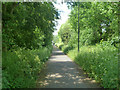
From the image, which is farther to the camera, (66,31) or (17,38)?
(66,31)

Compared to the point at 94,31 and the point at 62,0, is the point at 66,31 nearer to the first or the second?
the point at 94,31

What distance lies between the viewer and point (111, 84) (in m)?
4.96

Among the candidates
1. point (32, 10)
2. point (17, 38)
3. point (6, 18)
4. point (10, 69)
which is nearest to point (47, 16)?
point (32, 10)

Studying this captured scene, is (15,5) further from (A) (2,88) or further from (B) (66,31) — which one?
(B) (66,31)

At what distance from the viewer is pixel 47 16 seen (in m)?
10.7

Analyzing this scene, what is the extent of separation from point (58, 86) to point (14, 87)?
2600 millimetres

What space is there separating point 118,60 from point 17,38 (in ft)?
20.8

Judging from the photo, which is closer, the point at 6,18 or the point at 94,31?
the point at 6,18

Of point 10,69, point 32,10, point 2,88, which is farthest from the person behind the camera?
point 32,10

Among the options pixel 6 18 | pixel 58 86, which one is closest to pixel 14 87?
pixel 58 86

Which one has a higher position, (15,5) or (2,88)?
(15,5)

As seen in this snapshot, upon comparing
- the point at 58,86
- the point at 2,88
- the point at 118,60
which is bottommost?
the point at 58,86

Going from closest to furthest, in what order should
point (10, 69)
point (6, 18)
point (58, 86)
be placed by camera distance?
point (10, 69) < point (58, 86) < point (6, 18)

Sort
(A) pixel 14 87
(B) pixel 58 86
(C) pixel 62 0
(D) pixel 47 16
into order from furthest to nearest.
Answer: (D) pixel 47 16 < (C) pixel 62 0 < (B) pixel 58 86 < (A) pixel 14 87
